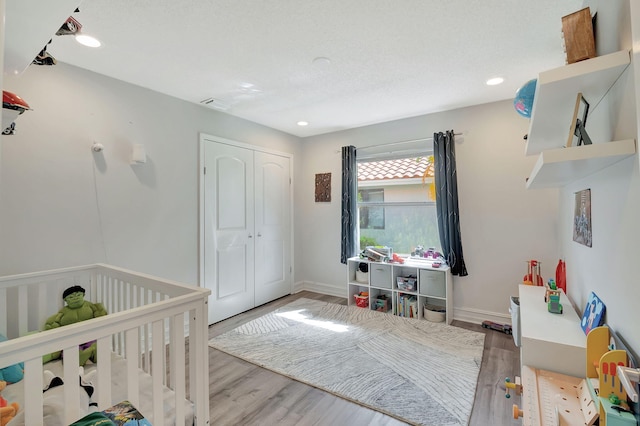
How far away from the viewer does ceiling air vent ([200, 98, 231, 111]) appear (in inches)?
114

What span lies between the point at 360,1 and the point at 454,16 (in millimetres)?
569

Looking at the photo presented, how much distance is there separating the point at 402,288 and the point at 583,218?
200 centimetres

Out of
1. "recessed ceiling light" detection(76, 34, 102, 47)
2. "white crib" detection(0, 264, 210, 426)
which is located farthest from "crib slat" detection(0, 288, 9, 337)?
"recessed ceiling light" detection(76, 34, 102, 47)

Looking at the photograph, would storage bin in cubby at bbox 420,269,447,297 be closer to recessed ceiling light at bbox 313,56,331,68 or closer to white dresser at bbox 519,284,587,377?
white dresser at bbox 519,284,587,377

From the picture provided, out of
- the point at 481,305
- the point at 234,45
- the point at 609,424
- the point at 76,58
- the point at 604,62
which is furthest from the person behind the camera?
the point at 481,305

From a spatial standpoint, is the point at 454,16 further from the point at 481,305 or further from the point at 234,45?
the point at 481,305

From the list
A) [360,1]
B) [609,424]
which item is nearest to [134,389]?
[609,424]

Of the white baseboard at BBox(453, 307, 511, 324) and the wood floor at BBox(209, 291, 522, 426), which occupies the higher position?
the white baseboard at BBox(453, 307, 511, 324)

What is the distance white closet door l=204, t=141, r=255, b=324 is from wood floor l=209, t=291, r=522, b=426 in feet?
2.97

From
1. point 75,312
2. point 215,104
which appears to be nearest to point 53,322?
point 75,312

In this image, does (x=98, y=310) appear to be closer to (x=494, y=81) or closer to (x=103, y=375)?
(x=103, y=375)

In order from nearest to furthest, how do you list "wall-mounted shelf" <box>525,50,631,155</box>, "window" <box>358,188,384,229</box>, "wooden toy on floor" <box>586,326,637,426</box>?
1. "wooden toy on floor" <box>586,326,637,426</box>
2. "wall-mounted shelf" <box>525,50,631,155</box>
3. "window" <box>358,188,384,229</box>

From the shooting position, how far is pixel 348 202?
12.6 ft

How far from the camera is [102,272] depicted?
196cm
